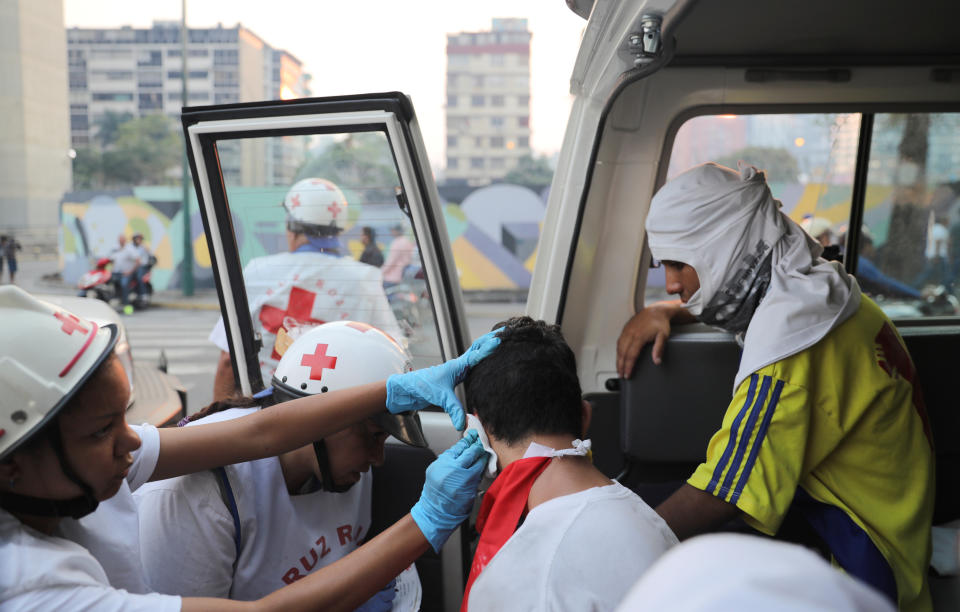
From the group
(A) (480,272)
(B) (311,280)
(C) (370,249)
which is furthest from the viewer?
(A) (480,272)

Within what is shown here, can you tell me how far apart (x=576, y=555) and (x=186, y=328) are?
1667cm

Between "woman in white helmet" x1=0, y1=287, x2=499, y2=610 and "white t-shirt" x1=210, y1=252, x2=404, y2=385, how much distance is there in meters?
0.91

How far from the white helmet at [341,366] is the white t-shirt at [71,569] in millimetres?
670

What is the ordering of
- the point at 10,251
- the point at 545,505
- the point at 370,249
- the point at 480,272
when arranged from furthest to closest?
the point at 10,251, the point at 480,272, the point at 370,249, the point at 545,505

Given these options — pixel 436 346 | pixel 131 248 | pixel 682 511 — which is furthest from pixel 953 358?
pixel 131 248

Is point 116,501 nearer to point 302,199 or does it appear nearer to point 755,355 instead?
point 302,199

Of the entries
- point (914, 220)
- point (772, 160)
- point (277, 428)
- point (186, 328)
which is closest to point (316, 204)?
point (277, 428)

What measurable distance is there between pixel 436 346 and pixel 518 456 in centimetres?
100

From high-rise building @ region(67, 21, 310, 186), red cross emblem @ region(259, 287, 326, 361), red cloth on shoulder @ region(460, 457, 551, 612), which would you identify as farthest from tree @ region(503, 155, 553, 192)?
red cloth on shoulder @ region(460, 457, 551, 612)

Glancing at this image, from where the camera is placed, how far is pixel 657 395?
2828mm

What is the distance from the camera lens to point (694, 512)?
1.81m

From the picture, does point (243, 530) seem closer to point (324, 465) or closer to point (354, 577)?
point (324, 465)

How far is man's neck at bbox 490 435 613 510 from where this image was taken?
1511mm

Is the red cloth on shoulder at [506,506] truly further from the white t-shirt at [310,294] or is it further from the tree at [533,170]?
the tree at [533,170]
